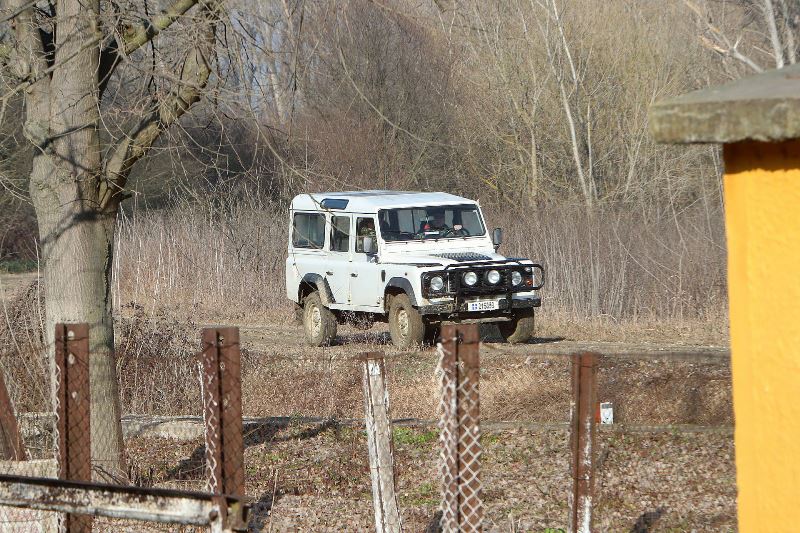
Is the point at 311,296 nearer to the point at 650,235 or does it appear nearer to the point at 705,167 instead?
the point at 650,235

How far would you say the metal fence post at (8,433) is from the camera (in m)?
7.14

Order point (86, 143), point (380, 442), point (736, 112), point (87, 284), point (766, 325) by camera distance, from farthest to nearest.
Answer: point (87, 284)
point (86, 143)
point (380, 442)
point (766, 325)
point (736, 112)

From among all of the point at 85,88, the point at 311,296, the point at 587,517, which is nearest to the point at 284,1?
the point at 85,88

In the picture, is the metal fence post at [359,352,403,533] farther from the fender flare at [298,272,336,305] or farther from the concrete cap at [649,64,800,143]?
the fender flare at [298,272,336,305]

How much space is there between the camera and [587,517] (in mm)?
5406

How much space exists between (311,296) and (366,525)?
1054cm

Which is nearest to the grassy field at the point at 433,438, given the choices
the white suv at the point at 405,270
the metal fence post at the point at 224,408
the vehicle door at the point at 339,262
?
the white suv at the point at 405,270

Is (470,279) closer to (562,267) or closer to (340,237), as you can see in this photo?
(340,237)

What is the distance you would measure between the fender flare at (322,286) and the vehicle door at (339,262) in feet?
0.21

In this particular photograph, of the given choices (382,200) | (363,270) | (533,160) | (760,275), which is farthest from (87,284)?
(533,160)

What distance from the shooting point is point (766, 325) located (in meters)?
3.31

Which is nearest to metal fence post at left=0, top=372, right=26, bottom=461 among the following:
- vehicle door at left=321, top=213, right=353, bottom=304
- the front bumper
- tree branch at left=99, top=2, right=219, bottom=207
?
tree branch at left=99, top=2, right=219, bottom=207

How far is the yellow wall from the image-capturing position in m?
3.23

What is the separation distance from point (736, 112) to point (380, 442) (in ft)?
11.0
